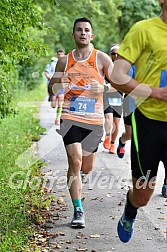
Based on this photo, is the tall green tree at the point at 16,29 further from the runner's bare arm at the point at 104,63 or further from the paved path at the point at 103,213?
the runner's bare arm at the point at 104,63

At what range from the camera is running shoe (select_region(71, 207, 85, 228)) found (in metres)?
6.56

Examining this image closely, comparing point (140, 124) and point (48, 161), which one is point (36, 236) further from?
point (48, 161)

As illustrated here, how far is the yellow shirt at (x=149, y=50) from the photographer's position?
455 centimetres

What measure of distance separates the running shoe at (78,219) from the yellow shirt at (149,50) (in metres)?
2.22

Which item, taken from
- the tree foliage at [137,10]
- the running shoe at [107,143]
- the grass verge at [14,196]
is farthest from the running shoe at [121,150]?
the tree foliage at [137,10]

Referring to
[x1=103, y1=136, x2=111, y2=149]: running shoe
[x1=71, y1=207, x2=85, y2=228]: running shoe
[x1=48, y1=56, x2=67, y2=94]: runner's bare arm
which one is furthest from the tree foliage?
[x1=71, y1=207, x2=85, y2=228]: running shoe

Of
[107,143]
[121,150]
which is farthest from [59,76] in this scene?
[107,143]

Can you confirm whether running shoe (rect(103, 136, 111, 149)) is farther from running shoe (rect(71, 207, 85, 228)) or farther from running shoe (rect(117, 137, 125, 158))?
running shoe (rect(71, 207, 85, 228))

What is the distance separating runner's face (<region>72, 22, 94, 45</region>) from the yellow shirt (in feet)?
7.39

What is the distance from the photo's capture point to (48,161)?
10961 millimetres

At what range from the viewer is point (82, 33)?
694 centimetres

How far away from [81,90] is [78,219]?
1.38m

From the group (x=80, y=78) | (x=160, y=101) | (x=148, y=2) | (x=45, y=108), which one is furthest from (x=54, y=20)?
(x=160, y=101)

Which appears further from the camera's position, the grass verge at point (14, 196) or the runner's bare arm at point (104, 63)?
the runner's bare arm at point (104, 63)
